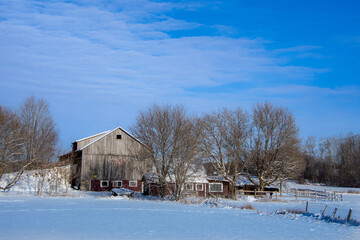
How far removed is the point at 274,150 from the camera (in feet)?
171

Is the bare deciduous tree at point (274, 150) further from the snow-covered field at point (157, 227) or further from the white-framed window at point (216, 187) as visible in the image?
the snow-covered field at point (157, 227)

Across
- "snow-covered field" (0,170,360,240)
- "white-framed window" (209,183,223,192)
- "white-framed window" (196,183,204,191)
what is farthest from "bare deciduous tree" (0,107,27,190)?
"white-framed window" (209,183,223,192)

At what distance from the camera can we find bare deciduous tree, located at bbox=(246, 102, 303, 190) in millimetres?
51188

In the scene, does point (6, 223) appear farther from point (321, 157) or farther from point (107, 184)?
point (321, 157)

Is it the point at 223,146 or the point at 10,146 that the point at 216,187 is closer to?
the point at 223,146

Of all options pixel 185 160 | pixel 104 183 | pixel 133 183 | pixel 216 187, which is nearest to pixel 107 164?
pixel 104 183

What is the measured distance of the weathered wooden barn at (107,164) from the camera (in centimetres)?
4781

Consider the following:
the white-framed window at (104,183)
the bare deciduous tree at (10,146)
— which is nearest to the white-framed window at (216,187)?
the white-framed window at (104,183)

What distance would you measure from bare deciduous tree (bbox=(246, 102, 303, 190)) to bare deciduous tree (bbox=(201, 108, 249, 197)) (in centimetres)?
171

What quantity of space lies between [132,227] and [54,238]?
14.5 ft

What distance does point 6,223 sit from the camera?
18.0m

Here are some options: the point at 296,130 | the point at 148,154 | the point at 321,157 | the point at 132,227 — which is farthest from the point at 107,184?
the point at 321,157

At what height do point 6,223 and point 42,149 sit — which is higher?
→ point 42,149

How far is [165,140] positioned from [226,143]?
1467 centimetres
